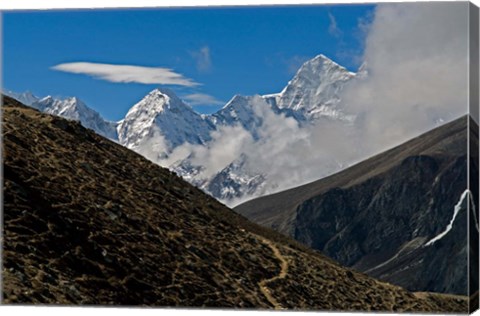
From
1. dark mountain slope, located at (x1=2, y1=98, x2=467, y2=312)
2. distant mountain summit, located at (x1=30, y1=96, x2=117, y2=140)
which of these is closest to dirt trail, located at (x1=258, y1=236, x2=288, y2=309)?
dark mountain slope, located at (x1=2, y1=98, x2=467, y2=312)

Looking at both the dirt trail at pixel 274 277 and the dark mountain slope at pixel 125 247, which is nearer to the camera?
the dark mountain slope at pixel 125 247

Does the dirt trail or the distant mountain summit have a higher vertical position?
the distant mountain summit

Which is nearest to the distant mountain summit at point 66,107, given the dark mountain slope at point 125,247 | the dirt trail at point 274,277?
the dark mountain slope at point 125,247

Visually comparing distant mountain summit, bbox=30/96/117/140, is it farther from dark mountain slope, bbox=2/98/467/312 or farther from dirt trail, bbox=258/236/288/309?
dirt trail, bbox=258/236/288/309

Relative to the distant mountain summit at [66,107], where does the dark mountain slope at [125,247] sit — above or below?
below

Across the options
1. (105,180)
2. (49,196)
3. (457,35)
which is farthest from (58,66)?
(457,35)

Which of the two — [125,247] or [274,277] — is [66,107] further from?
[125,247]

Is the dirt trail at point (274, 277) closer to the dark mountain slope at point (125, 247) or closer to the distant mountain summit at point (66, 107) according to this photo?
the dark mountain slope at point (125, 247)

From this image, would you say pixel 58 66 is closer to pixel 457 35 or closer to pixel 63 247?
pixel 63 247

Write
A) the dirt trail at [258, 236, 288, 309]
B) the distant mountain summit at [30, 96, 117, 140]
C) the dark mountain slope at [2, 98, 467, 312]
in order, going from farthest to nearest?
the distant mountain summit at [30, 96, 117, 140] → the dirt trail at [258, 236, 288, 309] → the dark mountain slope at [2, 98, 467, 312]

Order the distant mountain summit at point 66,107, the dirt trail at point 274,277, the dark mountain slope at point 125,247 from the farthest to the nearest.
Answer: the distant mountain summit at point 66,107 → the dirt trail at point 274,277 → the dark mountain slope at point 125,247
